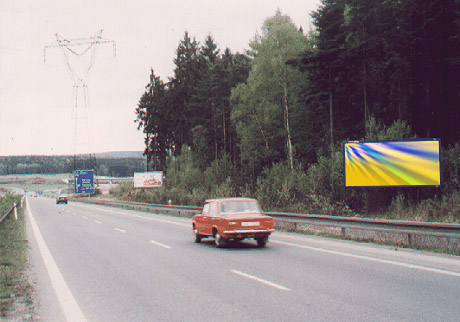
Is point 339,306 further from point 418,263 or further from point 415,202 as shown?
point 415,202

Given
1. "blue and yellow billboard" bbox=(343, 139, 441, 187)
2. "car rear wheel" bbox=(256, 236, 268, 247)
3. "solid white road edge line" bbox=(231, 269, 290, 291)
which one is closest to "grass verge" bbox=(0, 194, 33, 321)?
"solid white road edge line" bbox=(231, 269, 290, 291)

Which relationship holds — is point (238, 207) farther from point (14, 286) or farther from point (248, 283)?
point (14, 286)

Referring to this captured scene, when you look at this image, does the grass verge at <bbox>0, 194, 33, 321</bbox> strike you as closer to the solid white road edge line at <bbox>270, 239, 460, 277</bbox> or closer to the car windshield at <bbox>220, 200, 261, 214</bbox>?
the car windshield at <bbox>220, 200, 261, 214</bbox>

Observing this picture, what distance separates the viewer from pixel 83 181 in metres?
73.8

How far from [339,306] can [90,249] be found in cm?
1079

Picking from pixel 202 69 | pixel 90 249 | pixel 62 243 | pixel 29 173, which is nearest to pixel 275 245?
pixel 90 249

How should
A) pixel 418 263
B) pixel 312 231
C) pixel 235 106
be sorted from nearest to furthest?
pixel 418 263, pixel 312 231, pixel 235 106

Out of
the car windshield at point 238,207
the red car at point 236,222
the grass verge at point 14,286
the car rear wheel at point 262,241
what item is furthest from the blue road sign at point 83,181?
the car rear wheel at point 262,241

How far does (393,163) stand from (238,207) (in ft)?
38.6

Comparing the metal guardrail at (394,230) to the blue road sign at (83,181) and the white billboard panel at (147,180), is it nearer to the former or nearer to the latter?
the white billboard panel at (147,180)

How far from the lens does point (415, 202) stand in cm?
2572

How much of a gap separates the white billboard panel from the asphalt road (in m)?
54.3

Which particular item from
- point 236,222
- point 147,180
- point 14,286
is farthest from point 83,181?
point 14,286

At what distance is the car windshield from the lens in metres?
16.1
